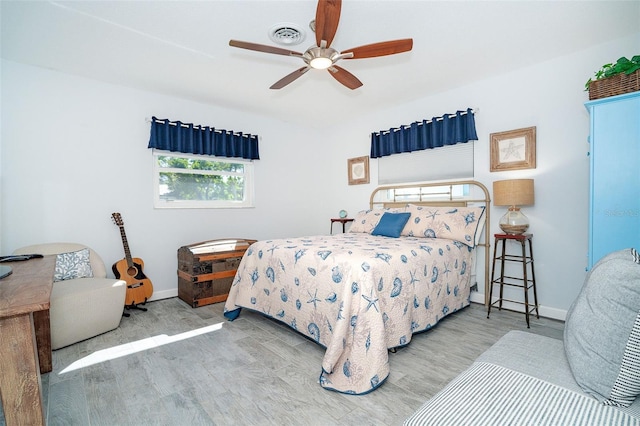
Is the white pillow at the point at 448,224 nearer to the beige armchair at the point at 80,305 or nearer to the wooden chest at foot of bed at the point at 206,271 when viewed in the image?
the wooden chest at foot of bed at the point at 206,271

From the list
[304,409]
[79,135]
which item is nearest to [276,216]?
[79,135]

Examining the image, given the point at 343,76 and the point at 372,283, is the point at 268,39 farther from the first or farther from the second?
the point at 372,283

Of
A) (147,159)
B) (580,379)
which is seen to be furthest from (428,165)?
(147,159)

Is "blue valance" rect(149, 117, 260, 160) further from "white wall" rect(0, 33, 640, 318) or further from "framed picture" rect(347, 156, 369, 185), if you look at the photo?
"framed picture" rect(347, 156, 369, 185)

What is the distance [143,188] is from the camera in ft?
12.1

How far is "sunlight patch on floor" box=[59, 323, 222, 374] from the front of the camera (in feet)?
7.23

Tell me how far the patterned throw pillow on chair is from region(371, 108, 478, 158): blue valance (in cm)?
374

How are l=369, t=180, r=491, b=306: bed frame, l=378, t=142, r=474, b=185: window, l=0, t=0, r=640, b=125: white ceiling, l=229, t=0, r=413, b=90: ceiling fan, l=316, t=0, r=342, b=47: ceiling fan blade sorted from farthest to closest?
l=378, t=142, r=474, b=185: window
l=369, t=180, r=491, b=306: bed frame
l=0, t=0, r=640, b=125: white ceiling
l=229, t=0, r=413, b=90: ceiling fan
l=316, t=0, r=342, b=47: ceiling fan blade

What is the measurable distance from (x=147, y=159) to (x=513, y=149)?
4273 millimetres

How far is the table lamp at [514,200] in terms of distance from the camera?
290 cm

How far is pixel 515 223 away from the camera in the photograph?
301 cm

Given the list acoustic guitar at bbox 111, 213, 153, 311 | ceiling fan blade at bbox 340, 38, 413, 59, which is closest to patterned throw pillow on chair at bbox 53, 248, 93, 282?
acoustic guitar at bbox 111, 213, 153, 311

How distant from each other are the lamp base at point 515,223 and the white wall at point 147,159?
223 mm

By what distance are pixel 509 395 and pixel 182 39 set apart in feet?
10.5
